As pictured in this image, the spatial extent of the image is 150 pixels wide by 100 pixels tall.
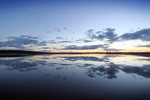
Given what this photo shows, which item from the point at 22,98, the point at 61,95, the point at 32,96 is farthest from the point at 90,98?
the point at 22,98

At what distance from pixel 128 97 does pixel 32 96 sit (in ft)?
15.4

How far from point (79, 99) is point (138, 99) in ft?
9.09

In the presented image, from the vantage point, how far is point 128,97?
431 cm

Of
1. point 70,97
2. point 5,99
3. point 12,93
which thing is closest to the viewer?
point 5,99

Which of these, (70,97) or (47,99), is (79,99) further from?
(47,99)

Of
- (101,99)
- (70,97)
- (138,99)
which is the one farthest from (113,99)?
(70,97)

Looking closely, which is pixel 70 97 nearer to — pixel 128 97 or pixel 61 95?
pixel 61 95

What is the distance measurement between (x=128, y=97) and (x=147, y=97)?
93 cm

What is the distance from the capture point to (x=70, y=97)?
4211mm

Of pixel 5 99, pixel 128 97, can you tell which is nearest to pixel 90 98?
pixel 128 97

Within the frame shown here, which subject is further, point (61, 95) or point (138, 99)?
point (61, 95)

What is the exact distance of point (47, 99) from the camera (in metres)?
4.02

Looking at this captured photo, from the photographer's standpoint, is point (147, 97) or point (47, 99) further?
point (147, 97)

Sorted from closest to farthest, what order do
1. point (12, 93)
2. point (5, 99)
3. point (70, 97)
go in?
1. point (5, 99)
2. point (70, 97)
3. point (12, 93)
